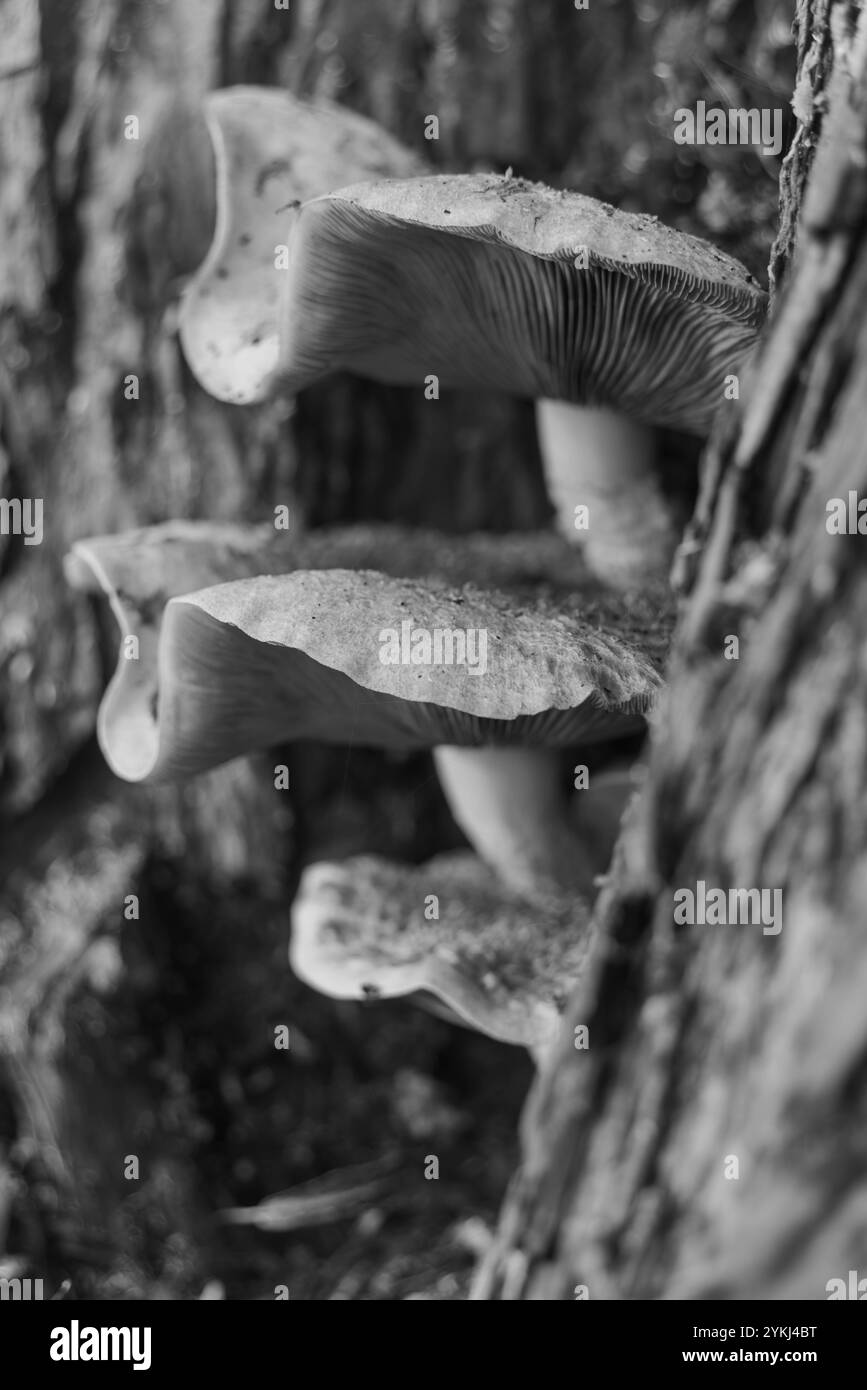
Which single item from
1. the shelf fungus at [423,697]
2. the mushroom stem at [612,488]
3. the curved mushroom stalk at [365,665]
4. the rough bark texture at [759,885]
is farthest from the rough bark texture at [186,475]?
the rough bark texture at [759,885]

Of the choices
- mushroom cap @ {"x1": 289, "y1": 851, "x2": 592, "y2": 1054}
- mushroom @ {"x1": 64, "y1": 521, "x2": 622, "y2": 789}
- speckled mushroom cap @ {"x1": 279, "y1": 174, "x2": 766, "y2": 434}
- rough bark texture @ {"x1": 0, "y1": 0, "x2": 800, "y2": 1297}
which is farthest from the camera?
rough bark texture @ {"x1": 0, "y1": 0, "x2": 800, "y2": 1297}

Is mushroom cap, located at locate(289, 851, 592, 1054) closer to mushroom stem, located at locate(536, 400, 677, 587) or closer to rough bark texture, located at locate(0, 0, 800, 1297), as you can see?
rough bark texture, located at locate(0, 0, 800, 1297)

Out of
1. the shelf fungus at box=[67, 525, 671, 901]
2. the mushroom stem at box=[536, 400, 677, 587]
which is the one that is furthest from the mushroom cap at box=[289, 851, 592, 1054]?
the mushroom stem at box=[536, 400, 677, 587]

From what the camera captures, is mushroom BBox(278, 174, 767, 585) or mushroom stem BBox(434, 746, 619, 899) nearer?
mushroom BBox(278, 174, 767, 585)

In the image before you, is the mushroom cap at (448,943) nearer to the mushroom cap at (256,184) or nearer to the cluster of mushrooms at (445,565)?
the cluster of mushrooms at (445,565)

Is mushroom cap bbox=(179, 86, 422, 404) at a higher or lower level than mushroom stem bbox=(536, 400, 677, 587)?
higher
